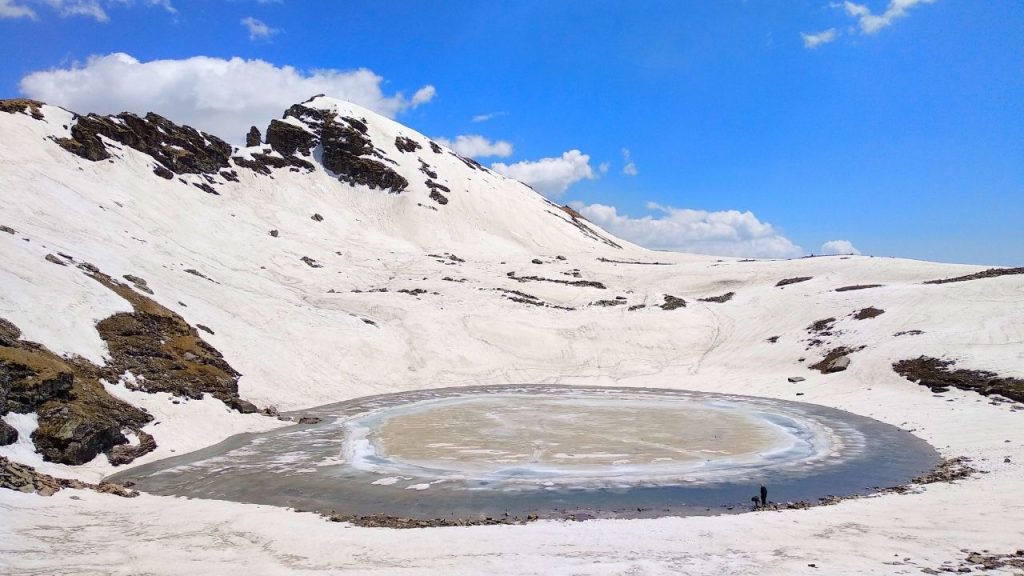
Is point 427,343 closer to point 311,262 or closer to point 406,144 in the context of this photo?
point 311,262

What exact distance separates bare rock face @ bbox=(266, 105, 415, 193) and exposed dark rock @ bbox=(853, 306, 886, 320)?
67736 mm

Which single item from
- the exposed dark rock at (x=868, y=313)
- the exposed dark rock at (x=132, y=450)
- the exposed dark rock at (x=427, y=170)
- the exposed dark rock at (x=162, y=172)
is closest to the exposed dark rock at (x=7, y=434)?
the exposed dark rock at (x=132, y=450)

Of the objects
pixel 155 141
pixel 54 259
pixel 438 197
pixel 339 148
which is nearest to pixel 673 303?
pixel 54 259

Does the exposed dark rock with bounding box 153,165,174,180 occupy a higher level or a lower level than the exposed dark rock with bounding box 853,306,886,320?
higher

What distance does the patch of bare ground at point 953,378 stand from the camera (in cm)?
2501

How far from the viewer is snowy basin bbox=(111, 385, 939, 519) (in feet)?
48.3

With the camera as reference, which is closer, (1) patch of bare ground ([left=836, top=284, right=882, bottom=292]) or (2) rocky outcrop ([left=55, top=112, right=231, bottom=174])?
(1) patch of bare ground ([left=836, top=284, right=882, bottom=292])

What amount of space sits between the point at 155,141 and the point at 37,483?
222 feet

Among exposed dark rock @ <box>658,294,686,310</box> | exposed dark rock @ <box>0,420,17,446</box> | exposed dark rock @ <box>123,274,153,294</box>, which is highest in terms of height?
exposed dark rock @ <box>658,294,686,310</box>

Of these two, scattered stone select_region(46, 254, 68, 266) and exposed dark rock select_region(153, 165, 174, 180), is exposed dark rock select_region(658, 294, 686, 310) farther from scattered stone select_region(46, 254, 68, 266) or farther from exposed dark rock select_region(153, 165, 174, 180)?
exposed dark rock select_region(153, 165, 174, 180)

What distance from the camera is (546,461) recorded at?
1877 cm

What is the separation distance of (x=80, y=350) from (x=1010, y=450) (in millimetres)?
30311

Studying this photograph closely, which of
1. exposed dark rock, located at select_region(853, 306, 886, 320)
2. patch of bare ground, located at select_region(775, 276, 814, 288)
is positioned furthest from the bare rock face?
exposed dark rock, located at select_region(853, 306, 886, 320)

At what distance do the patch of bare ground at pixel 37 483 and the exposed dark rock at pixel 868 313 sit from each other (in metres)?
41.0
